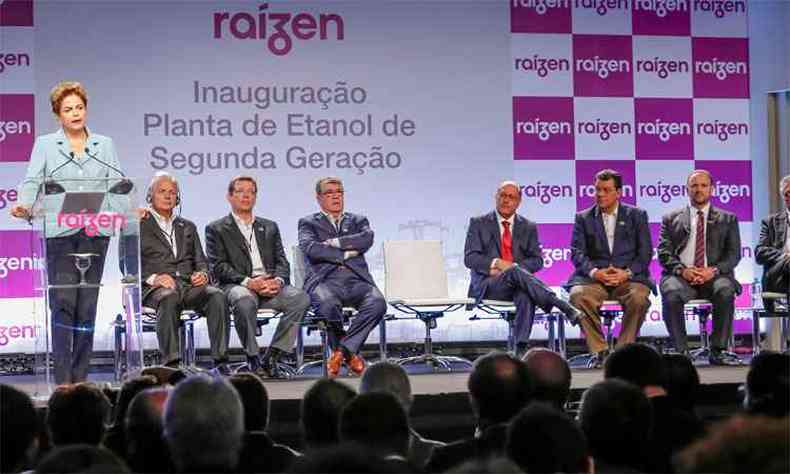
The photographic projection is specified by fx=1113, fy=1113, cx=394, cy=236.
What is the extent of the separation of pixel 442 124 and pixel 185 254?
7.54 feet

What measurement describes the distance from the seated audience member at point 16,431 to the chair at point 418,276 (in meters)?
4.44

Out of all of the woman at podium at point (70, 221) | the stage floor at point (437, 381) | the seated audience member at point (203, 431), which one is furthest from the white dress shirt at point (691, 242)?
the seated audience member at point (203, 431)

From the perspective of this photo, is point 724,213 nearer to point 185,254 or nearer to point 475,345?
point 475,345

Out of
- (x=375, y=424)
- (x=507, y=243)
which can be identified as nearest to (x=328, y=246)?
(x=507, y=243)

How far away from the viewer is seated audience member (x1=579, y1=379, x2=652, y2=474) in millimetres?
2414

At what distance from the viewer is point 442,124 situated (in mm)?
7789

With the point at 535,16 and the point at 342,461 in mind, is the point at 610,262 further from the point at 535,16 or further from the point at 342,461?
the point at 342,461

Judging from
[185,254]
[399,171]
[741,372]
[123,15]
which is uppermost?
[123,15]

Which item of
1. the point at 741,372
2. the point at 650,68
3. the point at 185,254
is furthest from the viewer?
the point at 650,68

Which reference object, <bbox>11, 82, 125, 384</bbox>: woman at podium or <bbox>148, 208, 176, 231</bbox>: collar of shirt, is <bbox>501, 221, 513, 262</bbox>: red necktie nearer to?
<bbox>148, 208, 176, 231</bbox>: collar of shirt

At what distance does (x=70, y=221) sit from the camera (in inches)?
182

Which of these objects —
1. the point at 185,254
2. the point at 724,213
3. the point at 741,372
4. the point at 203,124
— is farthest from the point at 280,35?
the point at 741,372

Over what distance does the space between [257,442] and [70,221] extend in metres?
2.25

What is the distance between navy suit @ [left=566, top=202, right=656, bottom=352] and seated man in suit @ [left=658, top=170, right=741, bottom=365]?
Result: 134 millimetres
